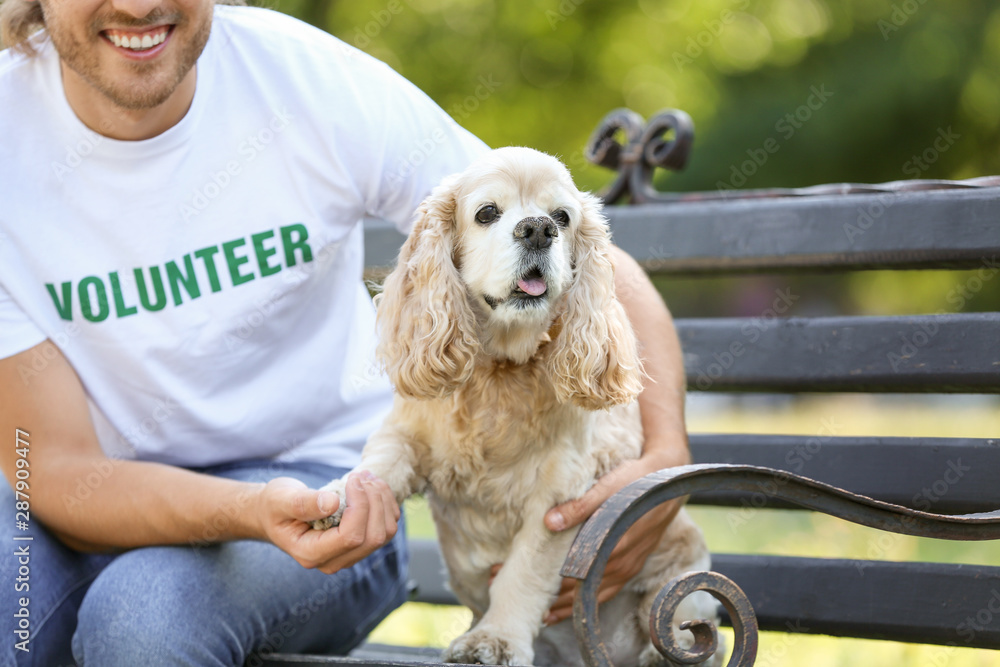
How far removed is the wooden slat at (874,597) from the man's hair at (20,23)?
5.90ft

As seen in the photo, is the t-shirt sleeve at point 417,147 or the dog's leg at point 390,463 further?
the t-shirt sleeve at point 417,147

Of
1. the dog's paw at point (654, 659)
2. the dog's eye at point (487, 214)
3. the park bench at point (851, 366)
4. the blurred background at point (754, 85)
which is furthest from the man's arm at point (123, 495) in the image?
the blurred background at point (754, 85)

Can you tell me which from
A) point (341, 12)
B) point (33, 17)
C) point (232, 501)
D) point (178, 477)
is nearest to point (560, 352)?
point (232, 501)

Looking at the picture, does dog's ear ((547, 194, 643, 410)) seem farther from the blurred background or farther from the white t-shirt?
the blurred background

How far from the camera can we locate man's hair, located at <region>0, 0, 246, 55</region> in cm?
196

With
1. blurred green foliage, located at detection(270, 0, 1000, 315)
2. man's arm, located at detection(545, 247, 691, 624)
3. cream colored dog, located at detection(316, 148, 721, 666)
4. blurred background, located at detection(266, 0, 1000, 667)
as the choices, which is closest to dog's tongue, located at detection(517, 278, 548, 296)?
cream colored dog, located at detection(316, 148, 721, 666)

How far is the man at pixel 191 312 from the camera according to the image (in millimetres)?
1755

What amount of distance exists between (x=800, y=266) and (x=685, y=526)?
2.12 ft

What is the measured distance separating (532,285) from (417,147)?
18.8 inches

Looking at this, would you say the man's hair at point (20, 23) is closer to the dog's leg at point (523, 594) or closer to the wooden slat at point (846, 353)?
the dog's leg at point (523, 594)

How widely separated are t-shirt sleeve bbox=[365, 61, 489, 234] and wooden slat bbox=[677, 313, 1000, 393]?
71 centimetres

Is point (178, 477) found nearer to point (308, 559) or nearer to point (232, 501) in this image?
point (232, 501)

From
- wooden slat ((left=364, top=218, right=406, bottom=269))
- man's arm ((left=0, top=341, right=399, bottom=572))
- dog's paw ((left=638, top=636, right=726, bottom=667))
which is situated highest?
wooden slat ((left=364, top=218, right=406, bottom=269))

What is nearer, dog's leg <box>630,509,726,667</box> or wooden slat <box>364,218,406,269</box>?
dog's leg <box>630,509,726,667</box>
